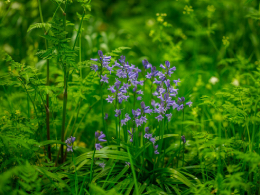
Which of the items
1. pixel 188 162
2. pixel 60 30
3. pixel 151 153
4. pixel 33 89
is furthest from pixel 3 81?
pixel 188 162

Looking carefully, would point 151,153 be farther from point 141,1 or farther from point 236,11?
point 141,1

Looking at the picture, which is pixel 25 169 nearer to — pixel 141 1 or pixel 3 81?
pixel 3 81

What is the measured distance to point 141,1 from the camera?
7.55 metres

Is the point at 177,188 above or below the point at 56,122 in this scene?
below

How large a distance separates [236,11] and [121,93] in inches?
193

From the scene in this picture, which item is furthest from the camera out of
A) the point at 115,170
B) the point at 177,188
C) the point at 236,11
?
the point at 236,11

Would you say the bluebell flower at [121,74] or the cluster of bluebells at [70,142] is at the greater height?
the bluebell flower at [121,74]

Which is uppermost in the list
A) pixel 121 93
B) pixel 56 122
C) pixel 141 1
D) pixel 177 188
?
pixel 141 1

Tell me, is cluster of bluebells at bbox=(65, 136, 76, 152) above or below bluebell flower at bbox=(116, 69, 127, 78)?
below

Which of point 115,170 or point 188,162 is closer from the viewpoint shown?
point 115,170

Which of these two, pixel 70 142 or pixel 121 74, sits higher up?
pixel 121 74

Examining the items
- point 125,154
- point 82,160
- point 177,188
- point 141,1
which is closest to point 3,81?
point 82,160

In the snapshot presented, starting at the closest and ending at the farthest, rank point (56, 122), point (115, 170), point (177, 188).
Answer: point (177, 188), point (115, 170), point (56, 122)

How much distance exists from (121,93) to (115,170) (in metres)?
0.67
